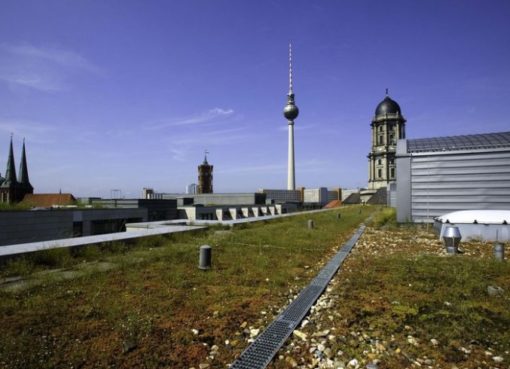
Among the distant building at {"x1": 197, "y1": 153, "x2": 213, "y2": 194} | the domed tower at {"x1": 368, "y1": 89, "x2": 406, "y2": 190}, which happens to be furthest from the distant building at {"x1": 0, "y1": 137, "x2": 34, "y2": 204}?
the domed tower at {"x1": 368, "y1": 89, "x2": 406, "y2": 190}

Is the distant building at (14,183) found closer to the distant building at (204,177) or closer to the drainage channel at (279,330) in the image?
the distant building at (204,177)

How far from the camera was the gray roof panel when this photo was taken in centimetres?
1717

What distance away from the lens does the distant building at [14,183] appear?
50062 millimetres

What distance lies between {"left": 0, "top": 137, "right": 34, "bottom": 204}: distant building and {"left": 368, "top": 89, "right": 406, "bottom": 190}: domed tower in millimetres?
90200

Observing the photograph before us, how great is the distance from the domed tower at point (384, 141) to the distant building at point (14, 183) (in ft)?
296

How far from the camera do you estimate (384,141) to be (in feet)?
317

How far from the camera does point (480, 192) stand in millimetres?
17172

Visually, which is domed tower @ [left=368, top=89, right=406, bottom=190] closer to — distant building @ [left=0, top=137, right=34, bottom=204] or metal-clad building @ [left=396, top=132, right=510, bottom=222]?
metal-clad building @ [left=396, top=132, right=510, bottom=222]

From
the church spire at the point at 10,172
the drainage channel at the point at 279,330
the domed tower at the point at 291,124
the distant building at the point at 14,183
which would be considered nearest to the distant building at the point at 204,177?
the domed tower at the point at 291,124

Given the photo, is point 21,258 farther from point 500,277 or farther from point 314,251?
point 500,277

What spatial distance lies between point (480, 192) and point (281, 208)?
3945cm

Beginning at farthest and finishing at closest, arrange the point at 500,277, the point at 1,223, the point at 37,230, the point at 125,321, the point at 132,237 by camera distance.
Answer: the point at 37,230, the point at 1,223, the point at 132,237, the point at 500,277, the point at 125,321

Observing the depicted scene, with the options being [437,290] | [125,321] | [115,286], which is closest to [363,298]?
[437,290]

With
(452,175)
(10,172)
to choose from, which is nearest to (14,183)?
(10,172)
